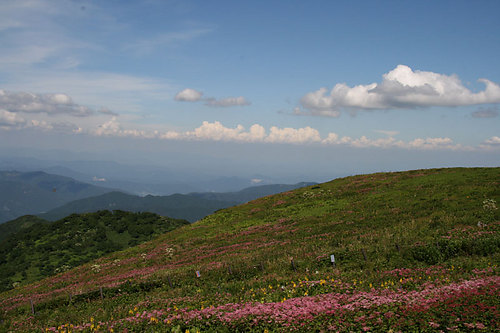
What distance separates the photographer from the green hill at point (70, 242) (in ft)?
164

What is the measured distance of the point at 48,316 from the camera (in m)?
17.8

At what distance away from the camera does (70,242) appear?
59469 millimetres

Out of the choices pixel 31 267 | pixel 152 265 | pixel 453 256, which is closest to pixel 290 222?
pixel 152 265

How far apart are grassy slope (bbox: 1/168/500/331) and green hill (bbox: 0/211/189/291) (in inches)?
639

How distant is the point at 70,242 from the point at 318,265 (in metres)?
57.2

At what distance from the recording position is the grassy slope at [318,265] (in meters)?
12.6

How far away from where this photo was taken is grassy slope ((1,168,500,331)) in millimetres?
Answer: 12633

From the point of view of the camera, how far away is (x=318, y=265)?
20.2 meters

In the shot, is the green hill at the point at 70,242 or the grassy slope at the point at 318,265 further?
the green hill at the point at 70,242

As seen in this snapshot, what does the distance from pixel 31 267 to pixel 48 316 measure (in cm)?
4337

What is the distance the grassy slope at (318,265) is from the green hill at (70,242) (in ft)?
53.3

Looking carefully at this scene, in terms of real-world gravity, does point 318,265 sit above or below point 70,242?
above

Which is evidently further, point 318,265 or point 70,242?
point 70,242

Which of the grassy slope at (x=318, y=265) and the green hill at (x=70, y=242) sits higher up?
the grassy slope at (x=318, y=265)
